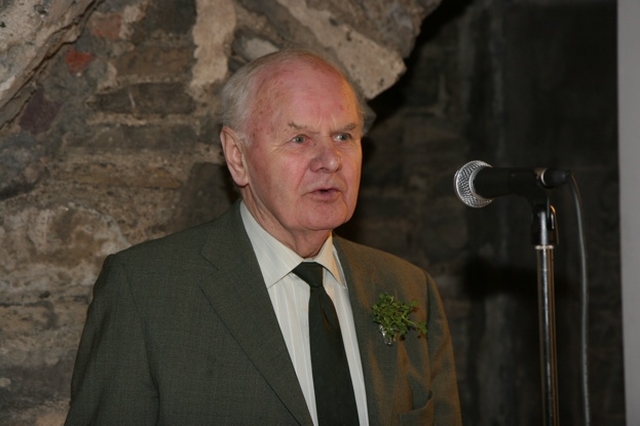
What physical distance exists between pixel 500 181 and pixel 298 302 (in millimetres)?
677

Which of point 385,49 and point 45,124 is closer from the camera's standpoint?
point 45,124

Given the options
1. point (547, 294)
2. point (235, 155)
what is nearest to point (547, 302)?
point (547, 294)

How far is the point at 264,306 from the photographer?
7.97 feet

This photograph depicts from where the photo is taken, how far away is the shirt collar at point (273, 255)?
2.50 meters

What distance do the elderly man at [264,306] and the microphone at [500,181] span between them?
0.39 m

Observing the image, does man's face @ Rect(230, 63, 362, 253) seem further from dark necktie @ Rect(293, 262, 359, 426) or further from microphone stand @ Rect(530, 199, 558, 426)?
microphone stand @ Rect(530, 199, 558, 426)

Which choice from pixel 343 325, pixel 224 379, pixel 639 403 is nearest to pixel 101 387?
pixel 224 379

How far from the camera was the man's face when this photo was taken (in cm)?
242

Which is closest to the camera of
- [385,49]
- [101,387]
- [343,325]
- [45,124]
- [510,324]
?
[101,387]

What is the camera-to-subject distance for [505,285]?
183 inches

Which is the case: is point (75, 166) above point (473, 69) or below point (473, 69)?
below

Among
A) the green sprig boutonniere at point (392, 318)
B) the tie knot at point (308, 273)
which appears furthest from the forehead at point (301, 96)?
the green sprig boutonniere at point (392, 318)

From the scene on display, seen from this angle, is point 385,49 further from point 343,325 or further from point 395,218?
point 395,218

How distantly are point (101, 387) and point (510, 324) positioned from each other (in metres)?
2.74
